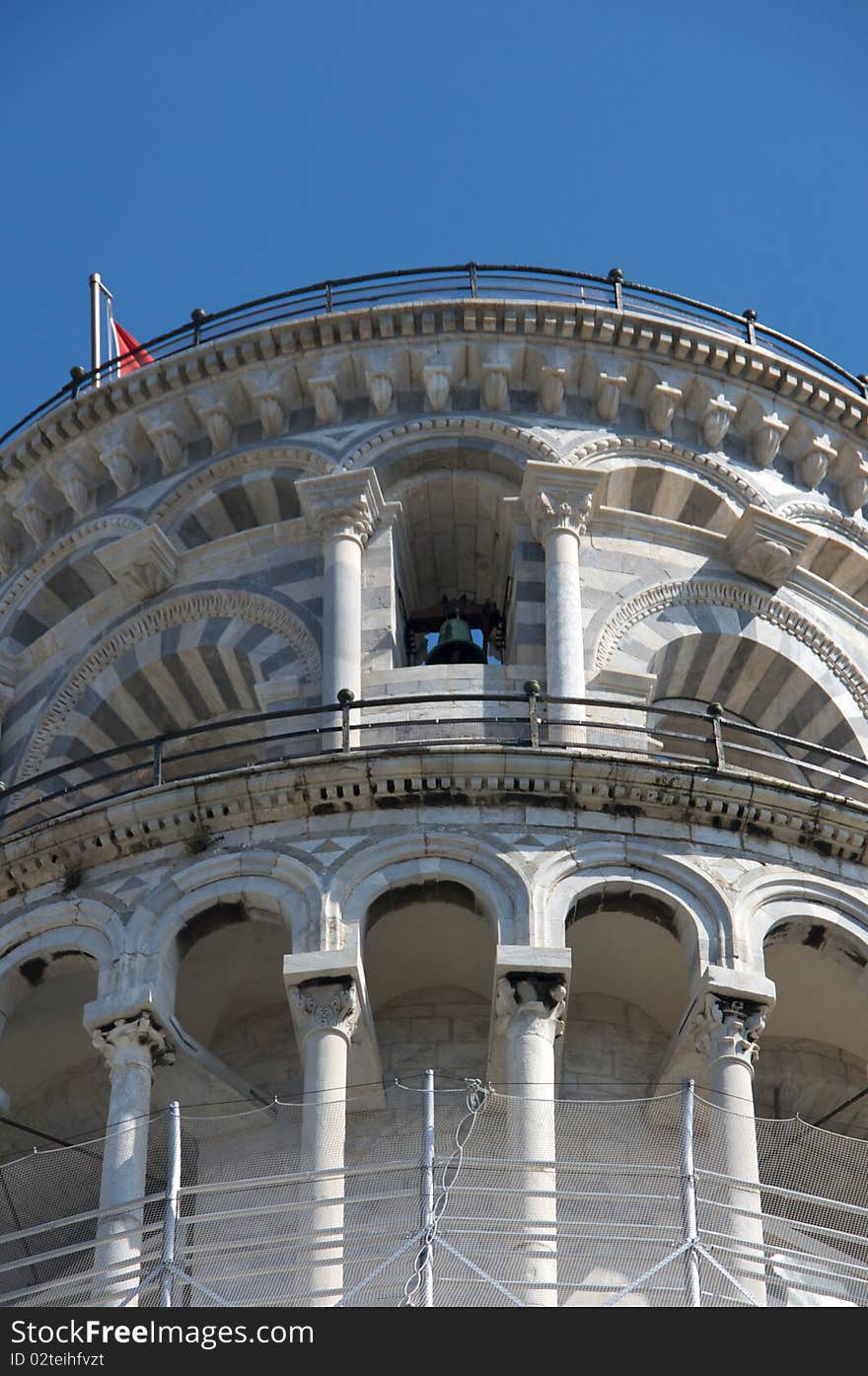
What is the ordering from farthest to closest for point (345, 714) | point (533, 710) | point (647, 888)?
point (345, 714) → point (533, 710) → point (647, 888)

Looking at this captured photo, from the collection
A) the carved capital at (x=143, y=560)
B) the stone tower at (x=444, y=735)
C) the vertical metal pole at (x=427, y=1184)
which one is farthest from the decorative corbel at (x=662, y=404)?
the vertical metal pole at (x=427, y=1184)

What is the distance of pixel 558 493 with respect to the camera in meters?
35.5

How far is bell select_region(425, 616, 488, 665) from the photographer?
116 ft

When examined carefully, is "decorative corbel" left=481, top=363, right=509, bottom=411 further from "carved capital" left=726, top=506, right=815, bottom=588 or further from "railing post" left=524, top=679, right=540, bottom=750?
"railing post" left=524, top=679, right=540, bottom=750

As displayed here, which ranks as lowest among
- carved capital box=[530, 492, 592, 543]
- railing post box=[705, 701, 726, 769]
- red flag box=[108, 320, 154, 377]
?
railing post box=[705, 701, 726, 769]

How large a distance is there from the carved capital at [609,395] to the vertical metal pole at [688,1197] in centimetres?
1245

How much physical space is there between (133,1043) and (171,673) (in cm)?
785

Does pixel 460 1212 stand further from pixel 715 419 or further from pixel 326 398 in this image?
pixel 715 419

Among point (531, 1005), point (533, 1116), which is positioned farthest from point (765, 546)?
point (533, 1116)

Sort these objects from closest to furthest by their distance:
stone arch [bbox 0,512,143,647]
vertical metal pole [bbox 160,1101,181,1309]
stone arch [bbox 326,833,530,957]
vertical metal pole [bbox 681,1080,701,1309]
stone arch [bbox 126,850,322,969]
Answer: vertical metal pole [bbox 681,1080,701,1309]
vertical metal pole [bbox 160,1101,181,1309]
stone arch [bbox 326,833,530,957]
stone arch [bbox 126,850,322,969]
stone arch [bbox 0,512,143,647]

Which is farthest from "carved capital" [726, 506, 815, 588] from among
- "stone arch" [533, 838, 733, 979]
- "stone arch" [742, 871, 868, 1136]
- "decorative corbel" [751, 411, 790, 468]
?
"stone arch" [533, 838, 733, 979]

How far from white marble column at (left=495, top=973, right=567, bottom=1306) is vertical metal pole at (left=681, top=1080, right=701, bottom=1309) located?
118cm

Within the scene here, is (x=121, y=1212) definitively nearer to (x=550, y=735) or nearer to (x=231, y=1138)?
(x=231, y=1138)

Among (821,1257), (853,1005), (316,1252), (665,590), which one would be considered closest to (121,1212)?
(316,1252)
